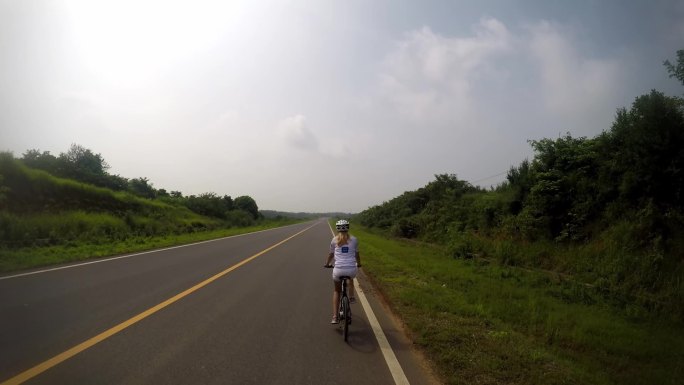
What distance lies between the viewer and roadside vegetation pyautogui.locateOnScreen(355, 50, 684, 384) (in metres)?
5.49

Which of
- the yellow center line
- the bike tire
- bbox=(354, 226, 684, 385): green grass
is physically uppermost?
the bike tire

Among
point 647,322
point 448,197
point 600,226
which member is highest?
point 448,197

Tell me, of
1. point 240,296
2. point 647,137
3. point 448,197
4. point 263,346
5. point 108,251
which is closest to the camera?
point 263,346

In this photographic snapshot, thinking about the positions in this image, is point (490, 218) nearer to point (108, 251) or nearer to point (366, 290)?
point (366, 290)

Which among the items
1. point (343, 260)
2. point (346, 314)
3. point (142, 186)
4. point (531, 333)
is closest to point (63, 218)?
point (343, 260)

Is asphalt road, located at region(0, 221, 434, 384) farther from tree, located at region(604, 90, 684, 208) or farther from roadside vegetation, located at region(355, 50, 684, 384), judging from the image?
tree, located at region(604, 90, 684, 208)

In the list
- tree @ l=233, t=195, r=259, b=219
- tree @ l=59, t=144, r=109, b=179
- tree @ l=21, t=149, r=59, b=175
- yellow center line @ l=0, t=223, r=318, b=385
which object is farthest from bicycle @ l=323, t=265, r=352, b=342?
tree @ l=233, t=195, r=259, b=219

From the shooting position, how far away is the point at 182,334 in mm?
5637

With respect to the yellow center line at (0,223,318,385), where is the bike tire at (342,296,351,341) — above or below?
above

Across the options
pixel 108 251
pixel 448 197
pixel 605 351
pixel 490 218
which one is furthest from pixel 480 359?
pixel 448 197

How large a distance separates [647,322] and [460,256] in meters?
9.98

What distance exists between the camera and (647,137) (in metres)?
12.3

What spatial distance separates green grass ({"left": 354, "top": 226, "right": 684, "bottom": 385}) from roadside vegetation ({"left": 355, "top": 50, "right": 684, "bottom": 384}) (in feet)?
0.09

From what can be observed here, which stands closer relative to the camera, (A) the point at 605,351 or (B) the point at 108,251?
(A) the point at 605,351
